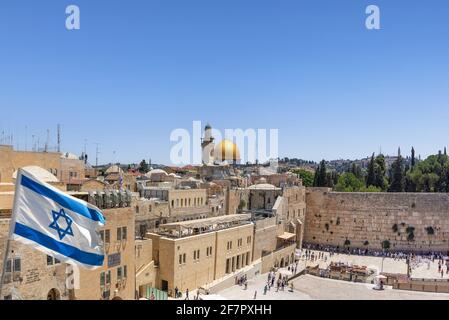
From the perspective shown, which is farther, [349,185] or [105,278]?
[349,185]

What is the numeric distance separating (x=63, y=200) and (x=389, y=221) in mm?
40502

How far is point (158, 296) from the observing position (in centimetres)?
2122

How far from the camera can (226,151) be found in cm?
5628

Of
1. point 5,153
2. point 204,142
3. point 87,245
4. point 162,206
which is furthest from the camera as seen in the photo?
point 204,142

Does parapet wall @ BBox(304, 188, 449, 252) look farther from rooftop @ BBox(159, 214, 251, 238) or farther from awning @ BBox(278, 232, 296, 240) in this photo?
rooftop @ BBox(159, 214, 251, 238)

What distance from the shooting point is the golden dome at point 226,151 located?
183 ft

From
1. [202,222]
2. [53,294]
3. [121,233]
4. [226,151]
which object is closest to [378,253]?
[202,222]

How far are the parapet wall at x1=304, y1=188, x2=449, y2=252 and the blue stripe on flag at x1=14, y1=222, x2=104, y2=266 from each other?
38.5 meters

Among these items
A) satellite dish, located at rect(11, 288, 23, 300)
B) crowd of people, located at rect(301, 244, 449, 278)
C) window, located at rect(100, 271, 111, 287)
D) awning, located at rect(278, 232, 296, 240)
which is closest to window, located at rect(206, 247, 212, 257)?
window, located at rect(100, 271, 111, 287)

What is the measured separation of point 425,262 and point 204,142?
3010 centimetres

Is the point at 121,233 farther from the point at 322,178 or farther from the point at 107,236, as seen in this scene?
the point at 322,178

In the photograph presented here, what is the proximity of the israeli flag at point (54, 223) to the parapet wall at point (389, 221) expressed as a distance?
38.5 meters
